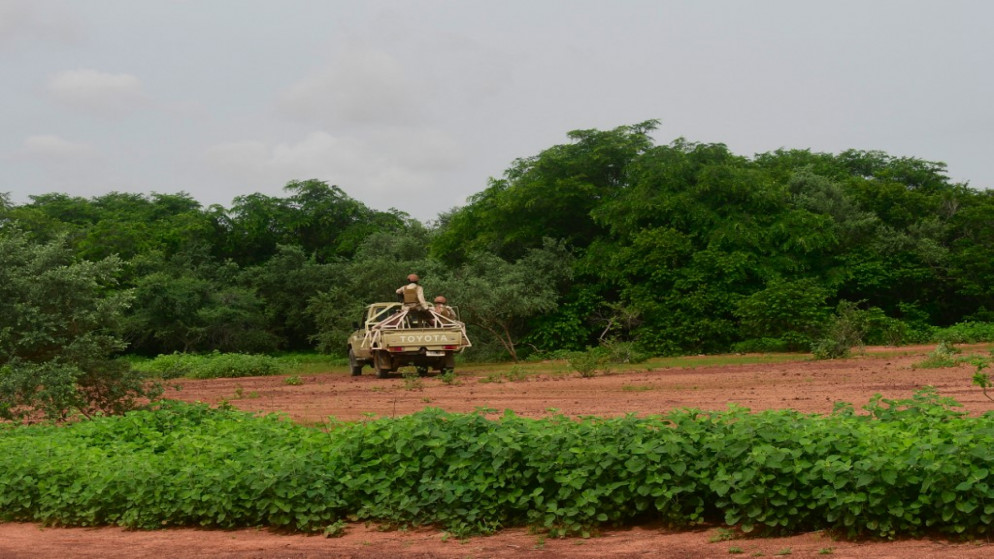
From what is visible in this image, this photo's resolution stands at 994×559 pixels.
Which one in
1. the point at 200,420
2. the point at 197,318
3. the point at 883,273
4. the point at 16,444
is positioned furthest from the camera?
the point at 197,318

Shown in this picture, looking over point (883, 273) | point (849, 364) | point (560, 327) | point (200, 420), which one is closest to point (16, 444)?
point (200, 420)

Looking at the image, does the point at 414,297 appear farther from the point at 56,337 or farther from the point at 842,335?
the point at 56,337

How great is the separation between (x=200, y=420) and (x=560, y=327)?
817 inches

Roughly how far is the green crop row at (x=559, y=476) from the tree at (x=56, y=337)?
11.4 feet

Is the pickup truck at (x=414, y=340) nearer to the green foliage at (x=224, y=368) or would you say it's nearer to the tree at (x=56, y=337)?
the green foliage at (x=224, y=368)

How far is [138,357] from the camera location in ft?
135

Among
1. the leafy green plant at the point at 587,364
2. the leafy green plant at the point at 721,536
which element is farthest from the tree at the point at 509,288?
the leafy green plant at the point at 721,536

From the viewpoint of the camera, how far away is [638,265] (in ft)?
101

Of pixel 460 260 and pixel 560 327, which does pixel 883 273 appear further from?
pixel 460 260

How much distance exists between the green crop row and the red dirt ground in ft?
0.53

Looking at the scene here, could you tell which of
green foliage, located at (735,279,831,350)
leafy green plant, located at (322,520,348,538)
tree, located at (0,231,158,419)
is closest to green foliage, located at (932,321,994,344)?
green foliage, located at (735,279,831,350)

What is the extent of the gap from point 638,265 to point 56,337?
68.4 feet

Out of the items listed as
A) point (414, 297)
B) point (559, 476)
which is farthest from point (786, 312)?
point (559, 476)

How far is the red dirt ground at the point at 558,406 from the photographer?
19.4 ft
